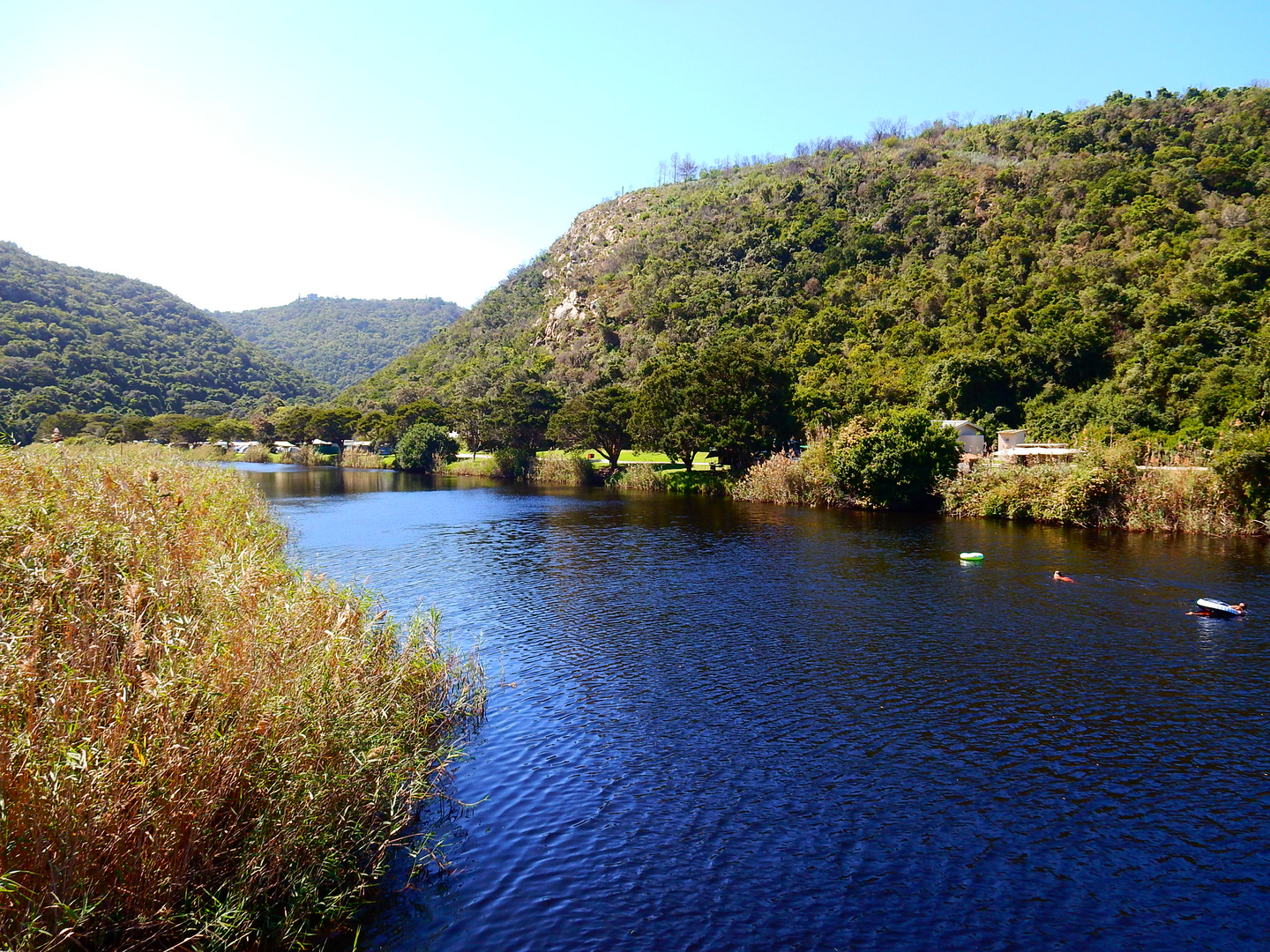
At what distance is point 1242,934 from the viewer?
369 inches

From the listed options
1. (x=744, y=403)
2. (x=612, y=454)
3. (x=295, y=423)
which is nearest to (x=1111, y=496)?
(x=744, y=403)

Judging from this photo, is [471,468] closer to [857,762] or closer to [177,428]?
[177,428]

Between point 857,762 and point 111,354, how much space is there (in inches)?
5622

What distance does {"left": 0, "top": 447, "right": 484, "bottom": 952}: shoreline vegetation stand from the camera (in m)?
6.71

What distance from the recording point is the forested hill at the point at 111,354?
324ft

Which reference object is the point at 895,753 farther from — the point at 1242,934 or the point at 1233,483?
the point at 1233,483

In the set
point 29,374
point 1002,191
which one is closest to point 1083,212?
point 1002,191

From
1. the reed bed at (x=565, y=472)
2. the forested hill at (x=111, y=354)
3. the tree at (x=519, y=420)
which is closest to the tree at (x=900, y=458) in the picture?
the reed bed at (x=565, y=472)

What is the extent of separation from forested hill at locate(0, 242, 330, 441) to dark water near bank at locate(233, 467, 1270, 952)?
8346 cm

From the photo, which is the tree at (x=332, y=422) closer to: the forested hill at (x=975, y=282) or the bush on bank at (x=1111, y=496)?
the forested hill at (x=975, y=282)

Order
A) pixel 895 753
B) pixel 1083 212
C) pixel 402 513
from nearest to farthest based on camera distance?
pixel 895 753, pixel 402 513, pixel 1083 212

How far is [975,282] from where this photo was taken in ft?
288

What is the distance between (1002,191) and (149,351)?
148911mm

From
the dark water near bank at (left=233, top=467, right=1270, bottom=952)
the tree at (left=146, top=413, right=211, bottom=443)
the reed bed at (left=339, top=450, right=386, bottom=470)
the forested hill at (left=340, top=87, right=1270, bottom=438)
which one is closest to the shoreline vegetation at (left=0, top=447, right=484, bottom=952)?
the dark water near bank at (left=233, top=467, right=1270, bottom=952)
